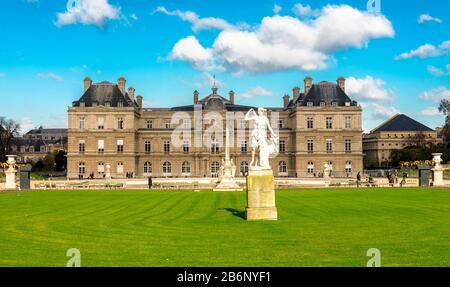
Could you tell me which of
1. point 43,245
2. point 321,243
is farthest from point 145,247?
point 321,243

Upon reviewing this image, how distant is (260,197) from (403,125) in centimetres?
11684

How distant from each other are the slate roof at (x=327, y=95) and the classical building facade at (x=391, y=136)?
44.1 meters

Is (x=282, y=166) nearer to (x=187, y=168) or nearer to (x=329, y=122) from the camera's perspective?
(x=329, y=122)

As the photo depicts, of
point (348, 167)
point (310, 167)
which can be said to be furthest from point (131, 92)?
point (348, 167)

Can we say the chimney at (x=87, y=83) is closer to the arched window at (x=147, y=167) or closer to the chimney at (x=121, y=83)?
the chimney at (x=121, y=83)

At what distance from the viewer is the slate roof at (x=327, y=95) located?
79312mm

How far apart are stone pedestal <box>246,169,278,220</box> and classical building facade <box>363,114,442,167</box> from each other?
106 m

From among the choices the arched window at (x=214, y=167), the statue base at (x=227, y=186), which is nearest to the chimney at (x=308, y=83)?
the arched window at (x=214, y=167)

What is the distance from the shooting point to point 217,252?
11516 mm

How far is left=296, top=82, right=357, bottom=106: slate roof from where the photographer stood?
79.3 meters

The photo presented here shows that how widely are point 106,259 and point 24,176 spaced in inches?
1339

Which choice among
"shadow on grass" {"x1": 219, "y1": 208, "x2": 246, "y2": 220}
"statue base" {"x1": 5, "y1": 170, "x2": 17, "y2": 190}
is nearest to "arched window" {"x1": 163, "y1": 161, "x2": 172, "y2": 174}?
"statue base" {"x1": 5, "y1": 170, "x2": 17, "y2": 190}

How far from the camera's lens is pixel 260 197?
1755 cm
